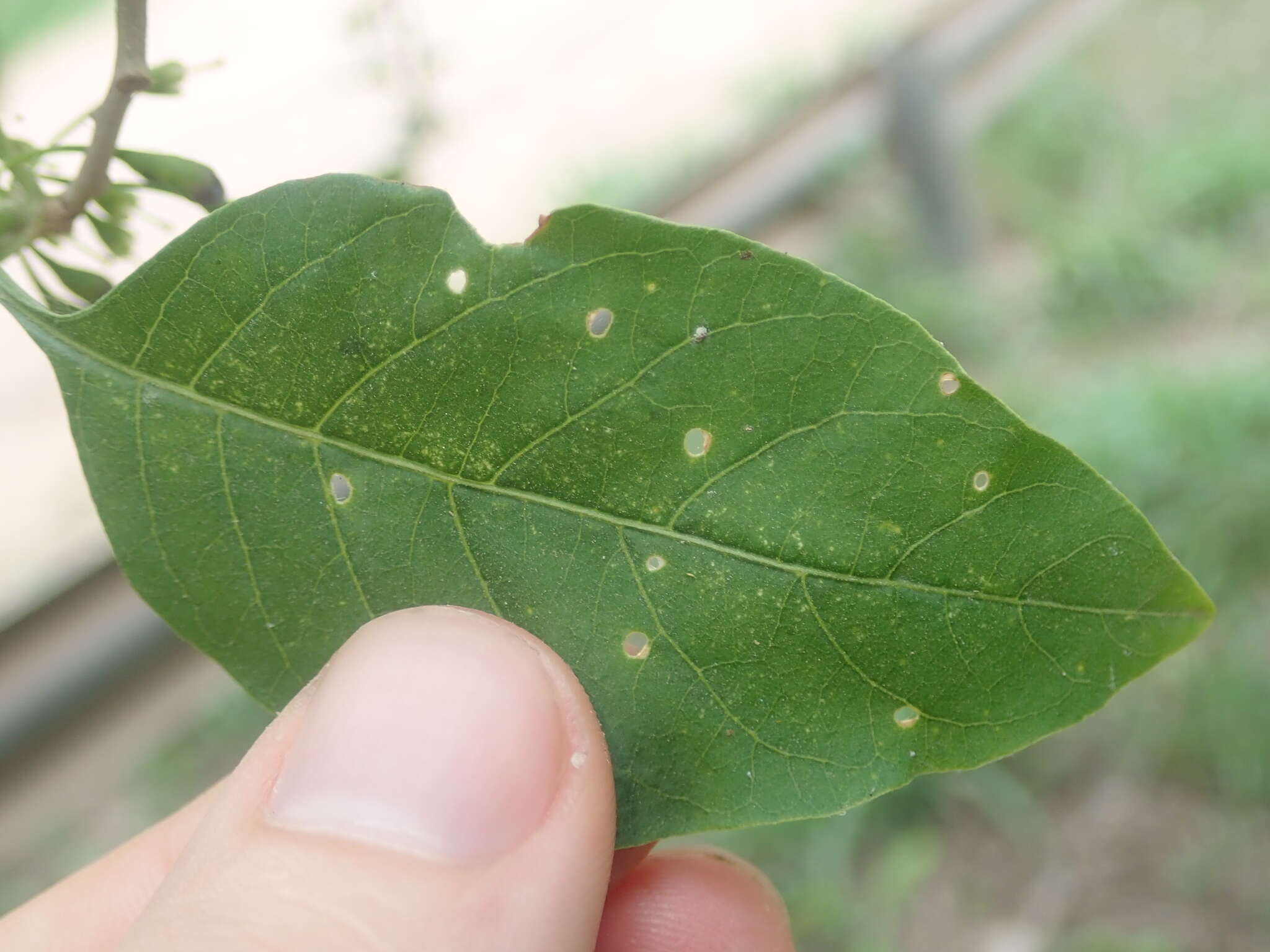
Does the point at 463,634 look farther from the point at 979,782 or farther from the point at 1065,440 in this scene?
the point at 1065,440

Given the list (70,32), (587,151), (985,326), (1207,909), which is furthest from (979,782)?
(70,32)

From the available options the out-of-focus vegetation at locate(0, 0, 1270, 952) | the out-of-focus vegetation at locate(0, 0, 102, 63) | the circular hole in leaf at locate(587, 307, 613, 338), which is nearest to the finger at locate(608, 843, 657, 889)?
the circular hole in leaf at locate(587, 307, 613, 338)

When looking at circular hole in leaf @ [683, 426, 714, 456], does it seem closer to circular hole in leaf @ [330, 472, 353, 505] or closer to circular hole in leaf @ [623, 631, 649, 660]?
circular hole in leaf @ [623, 631, 649, 660]

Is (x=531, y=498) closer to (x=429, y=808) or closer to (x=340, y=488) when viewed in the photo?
(x=340, y=488)

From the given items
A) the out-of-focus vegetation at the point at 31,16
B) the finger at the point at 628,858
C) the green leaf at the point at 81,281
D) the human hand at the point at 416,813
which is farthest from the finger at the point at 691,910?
the out-of-focus vegetation at the point at 31,16

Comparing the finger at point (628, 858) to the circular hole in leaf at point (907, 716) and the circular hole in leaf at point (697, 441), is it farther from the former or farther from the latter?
the circular hole in leaf at point (697, 441)

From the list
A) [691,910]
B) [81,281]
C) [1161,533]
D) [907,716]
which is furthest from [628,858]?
[1161,533]
